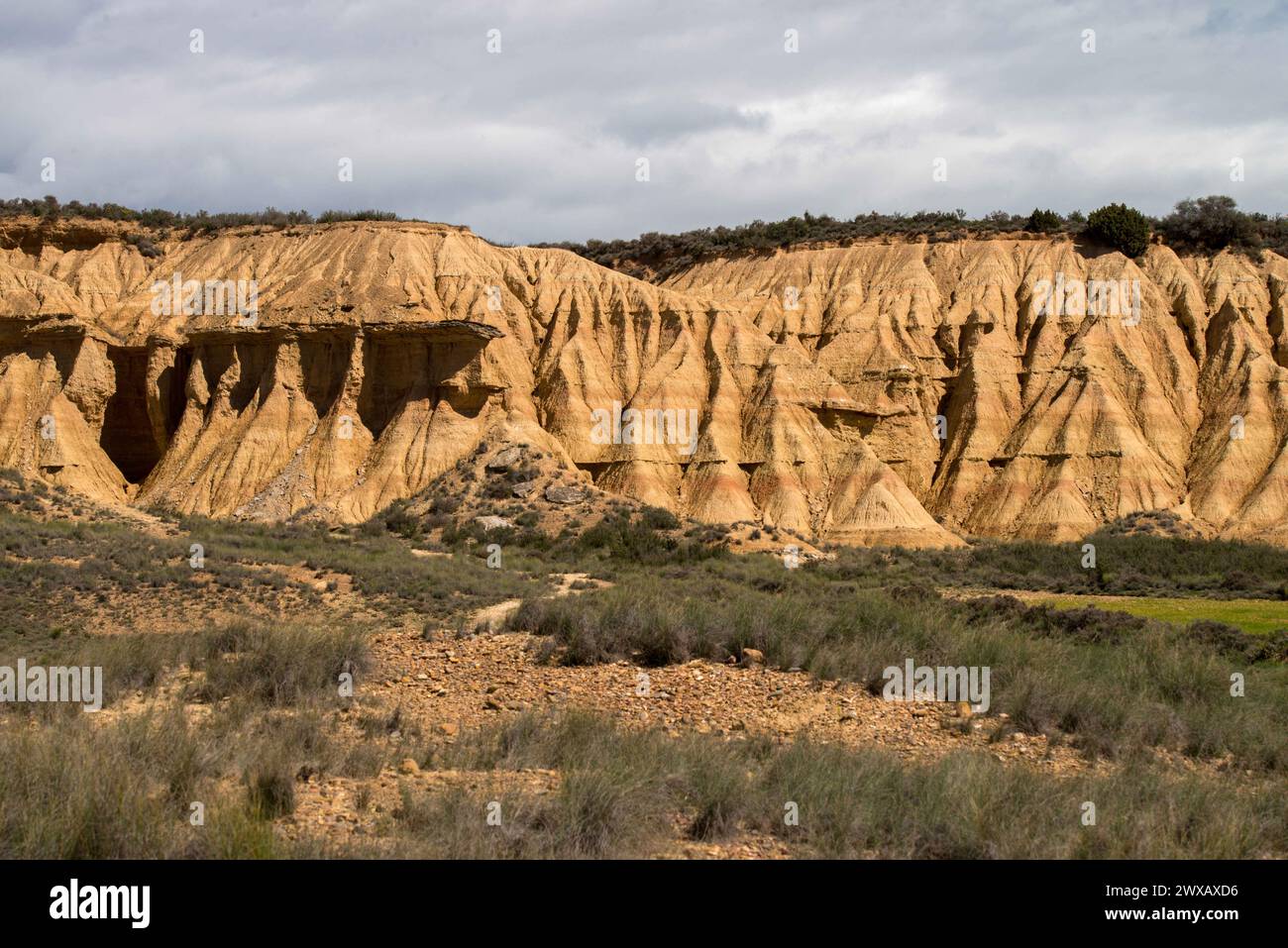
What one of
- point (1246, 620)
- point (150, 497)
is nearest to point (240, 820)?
point (1246, 620)

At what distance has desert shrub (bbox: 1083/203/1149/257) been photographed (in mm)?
66062

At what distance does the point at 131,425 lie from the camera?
55719 mm

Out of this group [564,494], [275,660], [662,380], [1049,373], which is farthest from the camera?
[1049,373]

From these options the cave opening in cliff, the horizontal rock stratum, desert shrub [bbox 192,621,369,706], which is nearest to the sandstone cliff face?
the horizontal rock stratum

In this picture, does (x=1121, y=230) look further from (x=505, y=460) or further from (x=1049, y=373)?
(x=505, y=460)

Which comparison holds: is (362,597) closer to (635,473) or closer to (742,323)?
(635,473)

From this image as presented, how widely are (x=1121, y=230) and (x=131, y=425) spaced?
2152 inches

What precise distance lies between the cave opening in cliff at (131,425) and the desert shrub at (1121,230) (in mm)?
52420

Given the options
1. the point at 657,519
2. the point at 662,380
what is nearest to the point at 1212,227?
the point at 662,380

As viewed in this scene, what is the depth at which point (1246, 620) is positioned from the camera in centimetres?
3127

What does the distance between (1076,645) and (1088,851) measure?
11927 millimetres

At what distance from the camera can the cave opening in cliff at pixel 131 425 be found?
5528 cm

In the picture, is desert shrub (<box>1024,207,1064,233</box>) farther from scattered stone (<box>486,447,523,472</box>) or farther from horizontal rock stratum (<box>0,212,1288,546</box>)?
scattered stone (<box>486,447,523,472</box>)

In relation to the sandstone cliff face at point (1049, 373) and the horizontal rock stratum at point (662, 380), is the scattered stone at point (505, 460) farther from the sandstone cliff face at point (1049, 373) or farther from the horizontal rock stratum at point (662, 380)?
the sandstone cliff face at point (1049, 373)
